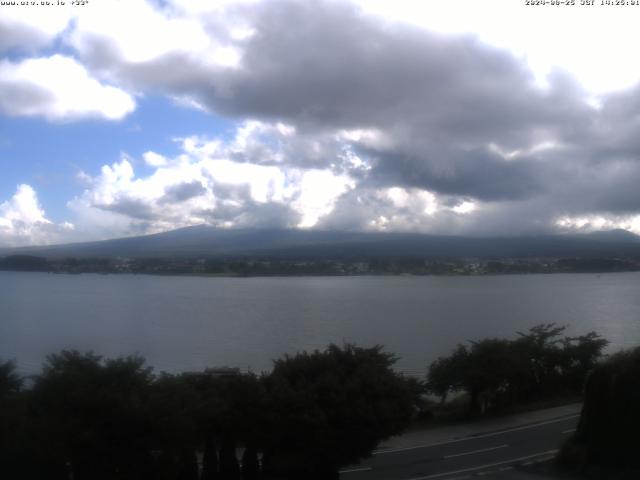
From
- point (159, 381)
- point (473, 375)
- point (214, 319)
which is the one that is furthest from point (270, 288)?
point (159, 381)

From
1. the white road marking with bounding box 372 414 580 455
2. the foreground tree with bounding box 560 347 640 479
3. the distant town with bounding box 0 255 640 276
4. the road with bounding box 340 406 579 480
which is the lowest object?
the white road marking with bounding box 372 414 580 455

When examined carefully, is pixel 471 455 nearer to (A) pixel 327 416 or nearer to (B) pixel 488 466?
(B) pixel 488 466

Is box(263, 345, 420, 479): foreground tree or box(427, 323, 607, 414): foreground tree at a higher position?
box(263, 345, 420, 479): foreground tree

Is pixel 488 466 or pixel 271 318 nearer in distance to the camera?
pixel 488 466

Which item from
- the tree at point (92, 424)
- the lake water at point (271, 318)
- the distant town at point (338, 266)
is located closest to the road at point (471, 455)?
the tree at point (92, 424)

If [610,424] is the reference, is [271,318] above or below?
below

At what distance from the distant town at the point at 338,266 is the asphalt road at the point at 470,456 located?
9095 cm

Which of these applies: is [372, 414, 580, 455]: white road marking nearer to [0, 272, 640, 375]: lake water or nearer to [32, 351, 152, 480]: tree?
[32, 351, 152, 480]: tree

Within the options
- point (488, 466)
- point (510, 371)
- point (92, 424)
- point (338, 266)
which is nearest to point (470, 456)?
point (488, 466)

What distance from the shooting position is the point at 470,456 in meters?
16.5

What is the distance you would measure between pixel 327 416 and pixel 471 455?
15.9ft

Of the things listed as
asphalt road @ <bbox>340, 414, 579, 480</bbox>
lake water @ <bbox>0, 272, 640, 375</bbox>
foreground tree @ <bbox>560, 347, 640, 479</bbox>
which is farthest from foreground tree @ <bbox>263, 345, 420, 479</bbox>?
lake water @ <bbox>0, 272, 640, 375</bbox>

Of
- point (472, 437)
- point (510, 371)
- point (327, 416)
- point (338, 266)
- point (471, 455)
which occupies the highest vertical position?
point (338, 266)

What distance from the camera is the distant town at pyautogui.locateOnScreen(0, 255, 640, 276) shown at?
10775 centimetres
